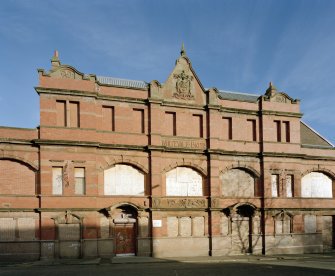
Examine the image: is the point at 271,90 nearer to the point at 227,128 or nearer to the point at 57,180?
the point at 227,128

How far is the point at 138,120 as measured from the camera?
26.1m

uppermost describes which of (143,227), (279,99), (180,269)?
(279,99)

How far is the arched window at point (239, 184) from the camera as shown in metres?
27.4

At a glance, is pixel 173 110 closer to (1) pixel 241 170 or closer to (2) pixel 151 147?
(2) pixel 151 147

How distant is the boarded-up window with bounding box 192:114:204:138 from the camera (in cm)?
2731

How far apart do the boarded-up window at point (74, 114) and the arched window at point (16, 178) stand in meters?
4.25

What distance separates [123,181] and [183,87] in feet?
28.1

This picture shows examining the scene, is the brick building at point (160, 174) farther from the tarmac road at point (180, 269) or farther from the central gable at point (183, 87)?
the tarmac road at point (180, 269)

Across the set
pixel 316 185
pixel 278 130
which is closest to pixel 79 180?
pixel 278 130

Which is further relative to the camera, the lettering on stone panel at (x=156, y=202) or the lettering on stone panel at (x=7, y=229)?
the lettering on stone panel at (x=156, y=202)

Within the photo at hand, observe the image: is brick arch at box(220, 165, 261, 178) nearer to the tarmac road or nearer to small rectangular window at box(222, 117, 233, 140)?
small rectangular window at box(222, 117, 233, 140)

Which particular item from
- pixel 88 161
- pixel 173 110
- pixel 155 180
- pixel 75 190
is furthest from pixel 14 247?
pixel 173 110

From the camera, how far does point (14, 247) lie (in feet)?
73.7

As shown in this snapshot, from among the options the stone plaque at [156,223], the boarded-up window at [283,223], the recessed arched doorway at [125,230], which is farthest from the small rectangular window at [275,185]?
the recessed arched doorway at [125,230]
